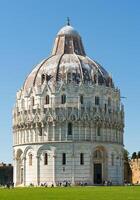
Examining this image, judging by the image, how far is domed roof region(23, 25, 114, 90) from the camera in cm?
10000

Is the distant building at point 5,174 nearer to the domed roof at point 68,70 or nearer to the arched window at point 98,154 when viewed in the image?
the domed roof at point 68,70

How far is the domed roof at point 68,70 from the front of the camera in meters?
100

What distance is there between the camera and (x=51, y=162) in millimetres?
96000

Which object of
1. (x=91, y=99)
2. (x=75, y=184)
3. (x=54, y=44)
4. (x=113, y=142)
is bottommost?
(x=75, y=184)

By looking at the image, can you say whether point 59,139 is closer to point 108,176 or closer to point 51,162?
point 51,162

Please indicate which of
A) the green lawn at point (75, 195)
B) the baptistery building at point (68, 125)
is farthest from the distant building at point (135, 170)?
the green lawn at point (75, 195)

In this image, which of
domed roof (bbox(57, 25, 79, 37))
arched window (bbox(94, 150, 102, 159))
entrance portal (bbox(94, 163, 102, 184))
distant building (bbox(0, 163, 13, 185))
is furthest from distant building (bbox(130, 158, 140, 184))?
domed roof (bbox(57, 25, 79, 37))

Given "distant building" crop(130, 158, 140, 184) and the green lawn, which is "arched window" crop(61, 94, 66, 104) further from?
the green lawn

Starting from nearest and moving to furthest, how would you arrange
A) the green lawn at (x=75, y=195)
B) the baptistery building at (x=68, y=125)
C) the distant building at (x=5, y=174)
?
the green lawn at (x=75, y=195) → the baptistery building at (x=68, y=125) → the distant building at (x=5, y=174)

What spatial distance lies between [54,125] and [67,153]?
4951 mm

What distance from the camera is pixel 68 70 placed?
100 meters

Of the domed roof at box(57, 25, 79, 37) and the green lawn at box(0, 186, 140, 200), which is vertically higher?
the domed roof at box(57, 25, 79, 37)

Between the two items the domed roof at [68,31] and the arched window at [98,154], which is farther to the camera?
the domed roof at [68,31]

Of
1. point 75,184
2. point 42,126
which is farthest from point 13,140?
point 75,184
